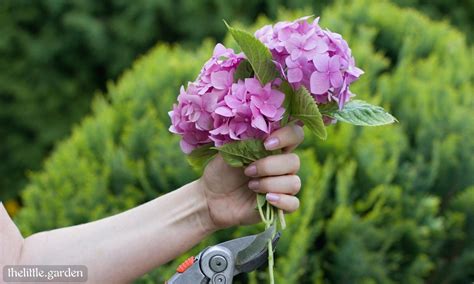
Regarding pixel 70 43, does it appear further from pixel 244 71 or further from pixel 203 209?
pixel 244 71

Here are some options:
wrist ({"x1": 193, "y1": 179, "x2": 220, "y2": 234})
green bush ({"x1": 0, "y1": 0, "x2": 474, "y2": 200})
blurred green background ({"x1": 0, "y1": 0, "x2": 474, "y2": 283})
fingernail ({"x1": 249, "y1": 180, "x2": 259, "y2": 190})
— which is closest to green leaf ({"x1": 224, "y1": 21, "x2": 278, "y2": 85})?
fingernail ({"x1": 249, "y1": 180, "x2": 259, "y2": 190})

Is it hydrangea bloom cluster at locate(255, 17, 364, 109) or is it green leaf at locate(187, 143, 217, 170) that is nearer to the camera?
hydrangea bloom cluster at locate(255, 17, 364, 109)

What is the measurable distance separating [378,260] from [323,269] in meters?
0.19

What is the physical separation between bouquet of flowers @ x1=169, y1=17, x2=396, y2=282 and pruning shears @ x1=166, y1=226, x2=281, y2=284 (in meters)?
0.04

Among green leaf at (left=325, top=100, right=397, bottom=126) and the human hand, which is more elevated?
green leaf at (left=325, top=100, right=397, bottom=126)

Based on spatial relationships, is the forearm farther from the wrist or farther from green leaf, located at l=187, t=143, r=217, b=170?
green leaf, located at l=187, t=143, r=217, b=170

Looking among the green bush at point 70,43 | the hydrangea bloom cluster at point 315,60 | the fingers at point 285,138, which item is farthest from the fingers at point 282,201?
the green bush at point 70,43

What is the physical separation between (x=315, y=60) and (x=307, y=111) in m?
0.11

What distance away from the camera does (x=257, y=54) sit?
1.56 m

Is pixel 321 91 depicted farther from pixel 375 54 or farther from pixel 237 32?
pixel 375 54

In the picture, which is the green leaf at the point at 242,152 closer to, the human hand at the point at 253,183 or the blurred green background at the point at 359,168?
the human hand at the point at 253,183

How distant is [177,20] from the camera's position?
16.2 ft

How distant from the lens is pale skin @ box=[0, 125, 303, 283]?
1789 millimetres

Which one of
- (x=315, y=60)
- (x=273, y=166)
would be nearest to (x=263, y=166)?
(x=273, y=166)
